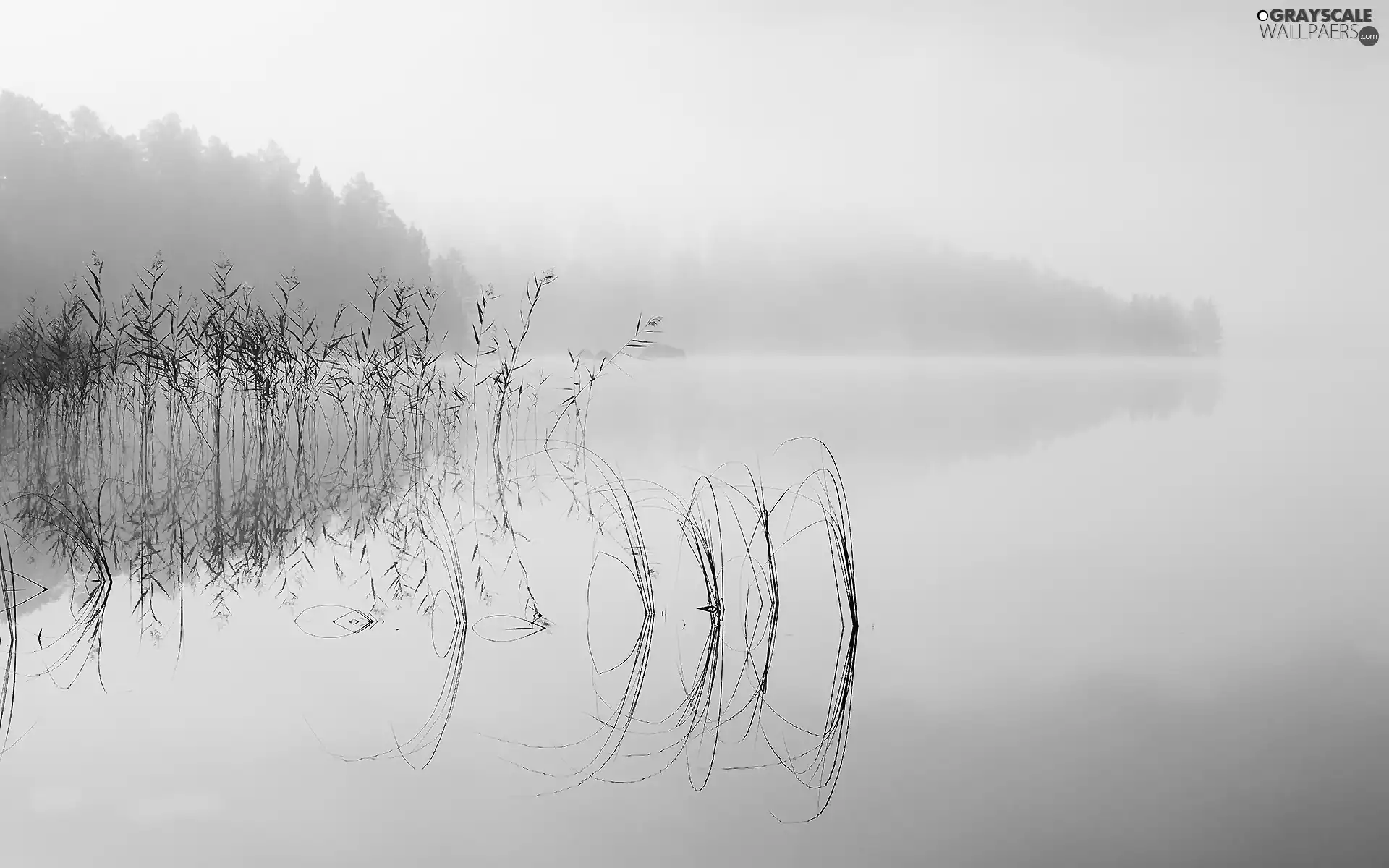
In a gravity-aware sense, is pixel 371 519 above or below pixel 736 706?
above

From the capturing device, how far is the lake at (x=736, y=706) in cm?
190

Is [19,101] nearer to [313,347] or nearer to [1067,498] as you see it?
[313,347]

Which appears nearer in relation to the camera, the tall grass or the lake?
the lake

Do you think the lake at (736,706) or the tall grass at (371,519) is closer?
the lake at (736,706)

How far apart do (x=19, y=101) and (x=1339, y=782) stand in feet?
107

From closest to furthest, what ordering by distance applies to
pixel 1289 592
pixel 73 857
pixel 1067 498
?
1. pixel 73 857
2. pixel 1289 592
3. pixel 1067 498

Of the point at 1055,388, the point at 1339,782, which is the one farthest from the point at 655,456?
the point at 1055,388

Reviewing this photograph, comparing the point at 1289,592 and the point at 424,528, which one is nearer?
the point at 1289,592

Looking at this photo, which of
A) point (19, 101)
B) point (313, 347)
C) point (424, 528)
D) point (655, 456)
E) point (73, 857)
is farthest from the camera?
point (19, 101)

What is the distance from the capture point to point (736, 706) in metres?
2.48

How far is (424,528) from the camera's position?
15.2 feet

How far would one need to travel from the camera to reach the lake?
1.90 metres

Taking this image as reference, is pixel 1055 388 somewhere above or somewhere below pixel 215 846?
above

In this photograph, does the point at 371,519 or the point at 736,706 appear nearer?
the point at 736,706
